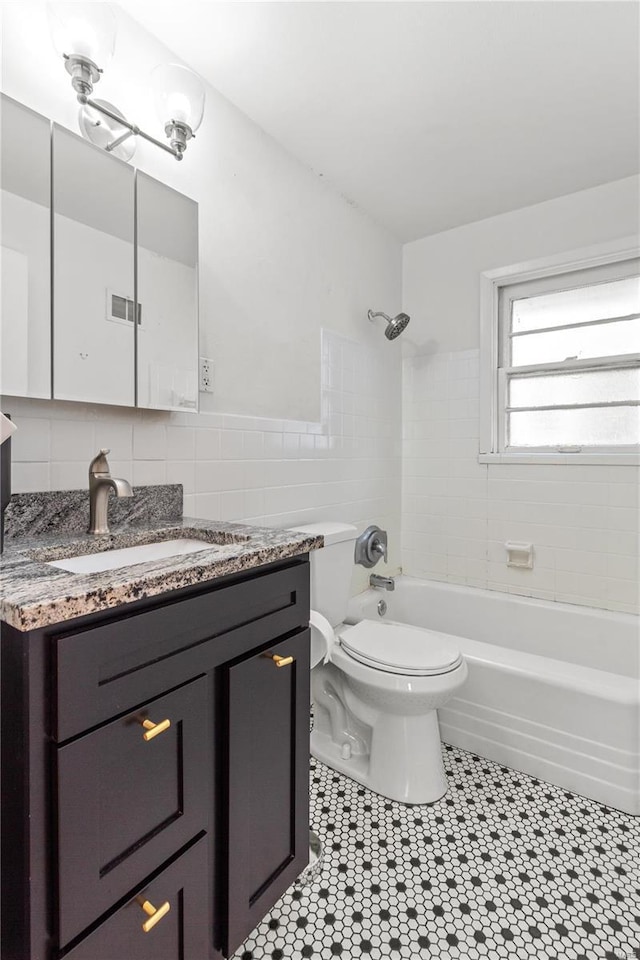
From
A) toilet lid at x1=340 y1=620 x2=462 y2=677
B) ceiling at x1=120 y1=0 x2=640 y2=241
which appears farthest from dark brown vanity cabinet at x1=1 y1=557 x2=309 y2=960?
ceiling at x1=120 y1=0 x2=640 y2=241

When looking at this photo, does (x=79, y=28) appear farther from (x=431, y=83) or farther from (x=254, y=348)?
(x=431, y=83)

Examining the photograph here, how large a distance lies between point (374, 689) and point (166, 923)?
2.88 feet

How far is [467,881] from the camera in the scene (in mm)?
1256

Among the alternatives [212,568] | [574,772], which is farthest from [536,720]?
[212,568]

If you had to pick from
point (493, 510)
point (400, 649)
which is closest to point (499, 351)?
point (493, 510)

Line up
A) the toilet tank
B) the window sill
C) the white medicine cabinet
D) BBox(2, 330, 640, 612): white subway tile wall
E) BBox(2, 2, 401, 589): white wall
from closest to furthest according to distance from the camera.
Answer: the white medicine cabinet < BBox(2, 2, 401, 589): white wall < BBox(2, 330, 640, 612): white subway tile wall < the toilet tank < the window sill

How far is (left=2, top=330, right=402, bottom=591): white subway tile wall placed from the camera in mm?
1176

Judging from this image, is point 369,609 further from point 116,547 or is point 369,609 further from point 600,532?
point 116,547

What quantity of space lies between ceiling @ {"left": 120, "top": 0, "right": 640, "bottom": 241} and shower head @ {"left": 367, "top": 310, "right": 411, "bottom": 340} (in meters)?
0.56

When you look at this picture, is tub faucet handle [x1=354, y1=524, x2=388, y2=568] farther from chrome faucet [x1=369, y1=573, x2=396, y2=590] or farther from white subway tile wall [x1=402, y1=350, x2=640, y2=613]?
white subway tile wall [x1=402, y1=350, x2=640, y2=613]

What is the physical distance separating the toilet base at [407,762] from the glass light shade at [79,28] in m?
2.06

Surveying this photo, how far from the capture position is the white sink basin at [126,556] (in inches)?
39.7

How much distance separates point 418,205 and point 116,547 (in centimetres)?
220

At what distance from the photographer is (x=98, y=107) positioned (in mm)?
1156
